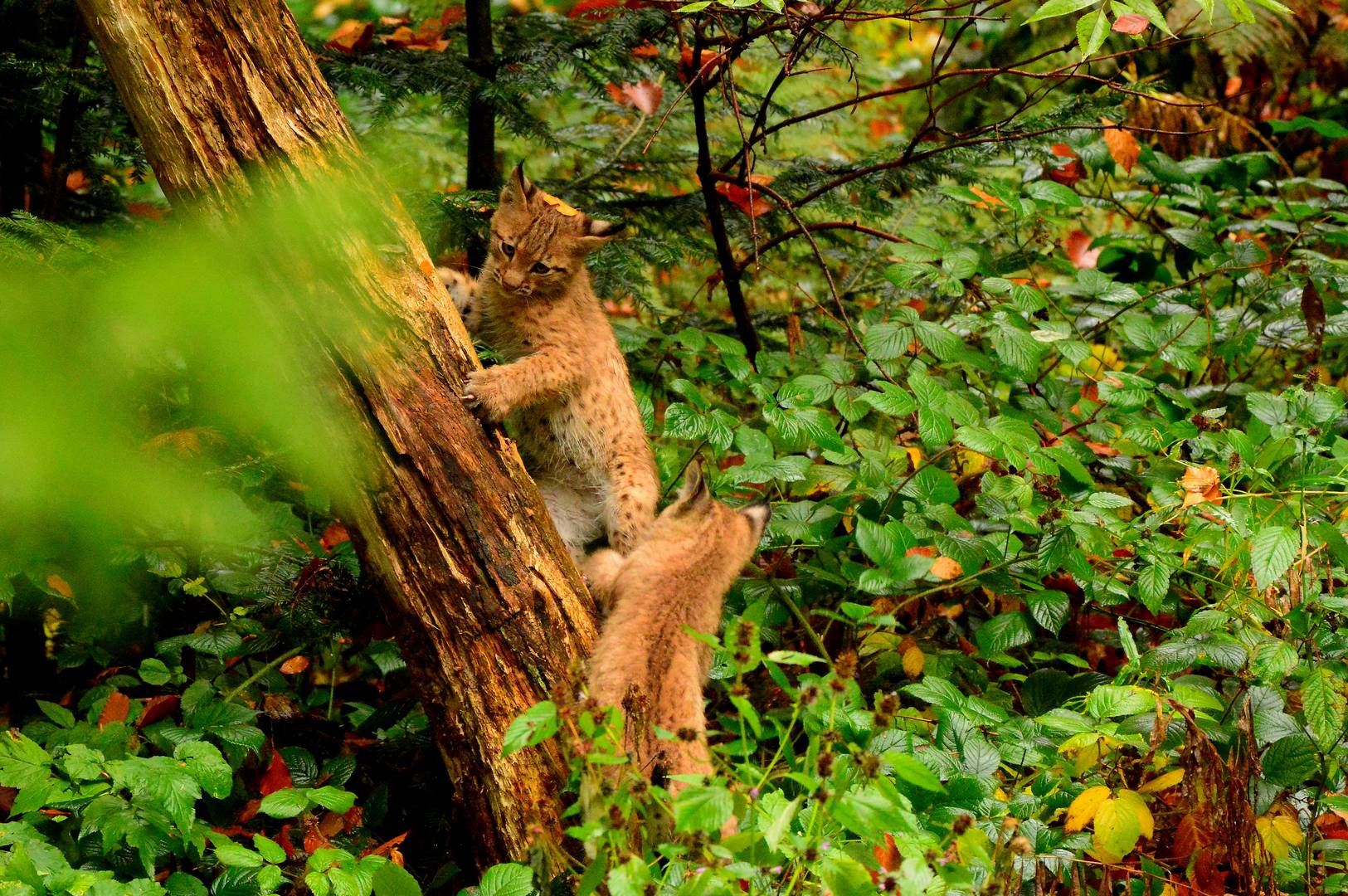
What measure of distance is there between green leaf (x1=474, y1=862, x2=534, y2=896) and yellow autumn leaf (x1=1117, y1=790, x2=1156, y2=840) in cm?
160

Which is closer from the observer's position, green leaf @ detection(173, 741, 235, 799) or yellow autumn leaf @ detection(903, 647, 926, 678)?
green leaf @ detection(173, 741, 235, 799)

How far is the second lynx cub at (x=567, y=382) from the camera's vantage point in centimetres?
423

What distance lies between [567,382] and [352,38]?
1681mm

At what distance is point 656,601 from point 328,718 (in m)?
1.71

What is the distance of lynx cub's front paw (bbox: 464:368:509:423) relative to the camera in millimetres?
3201

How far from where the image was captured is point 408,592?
2.96 meters

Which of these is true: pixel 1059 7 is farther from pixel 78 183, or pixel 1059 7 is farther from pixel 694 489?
pixel 78 183

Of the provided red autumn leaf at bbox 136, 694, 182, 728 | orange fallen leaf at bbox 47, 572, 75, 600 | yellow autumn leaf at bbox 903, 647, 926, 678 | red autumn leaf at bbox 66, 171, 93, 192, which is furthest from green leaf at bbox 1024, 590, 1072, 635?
red autumn leaf at bbox 66, 171, 93, 192

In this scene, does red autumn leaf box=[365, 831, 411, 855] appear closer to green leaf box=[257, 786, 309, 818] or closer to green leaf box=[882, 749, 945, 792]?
green leaf box=[257, 786, 309, 818]

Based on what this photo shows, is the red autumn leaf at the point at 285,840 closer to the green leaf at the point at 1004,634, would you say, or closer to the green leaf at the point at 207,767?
the green leaf at the point at 207,767

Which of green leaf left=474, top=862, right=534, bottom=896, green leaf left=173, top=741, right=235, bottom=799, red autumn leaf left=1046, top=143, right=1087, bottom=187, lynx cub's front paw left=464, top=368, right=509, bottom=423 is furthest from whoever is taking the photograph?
red autumn leaf left=1046, top=143, right=1087, bottom=187

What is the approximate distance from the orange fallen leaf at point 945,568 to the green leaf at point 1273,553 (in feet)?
3.30

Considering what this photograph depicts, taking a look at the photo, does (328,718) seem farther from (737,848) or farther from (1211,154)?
(1211,154)

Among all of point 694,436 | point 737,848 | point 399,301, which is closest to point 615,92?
point 694,436
